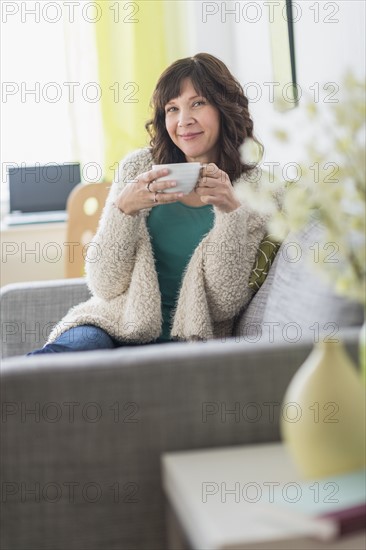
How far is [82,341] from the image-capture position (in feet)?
6.51

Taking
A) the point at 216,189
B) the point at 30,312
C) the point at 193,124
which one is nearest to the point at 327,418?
the point at 216,189

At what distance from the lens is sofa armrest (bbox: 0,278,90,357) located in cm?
232

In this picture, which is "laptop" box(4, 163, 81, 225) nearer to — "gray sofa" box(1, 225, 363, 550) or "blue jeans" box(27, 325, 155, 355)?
"blue jeans" box(27, 325, 155, 355)

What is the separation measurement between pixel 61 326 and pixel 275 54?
1158 mm

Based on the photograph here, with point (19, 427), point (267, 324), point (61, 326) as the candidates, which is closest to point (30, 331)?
point (61, 326)

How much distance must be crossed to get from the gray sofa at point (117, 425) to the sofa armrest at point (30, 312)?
3.23 feet

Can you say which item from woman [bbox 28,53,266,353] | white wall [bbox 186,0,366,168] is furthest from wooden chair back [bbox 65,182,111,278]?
woman [bbox 28,53,266,353]

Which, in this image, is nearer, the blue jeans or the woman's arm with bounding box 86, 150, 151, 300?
the blue jeans

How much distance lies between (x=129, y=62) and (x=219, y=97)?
160 cm

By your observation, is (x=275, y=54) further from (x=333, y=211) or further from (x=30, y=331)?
(x=333, y=211)

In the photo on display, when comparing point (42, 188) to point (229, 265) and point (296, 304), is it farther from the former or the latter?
point (296, 304)

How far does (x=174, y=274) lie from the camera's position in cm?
215

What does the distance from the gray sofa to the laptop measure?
2442mm

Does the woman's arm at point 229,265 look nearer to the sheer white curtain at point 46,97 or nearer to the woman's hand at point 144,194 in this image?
the woman's hand at point 144,194
